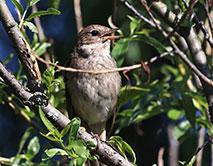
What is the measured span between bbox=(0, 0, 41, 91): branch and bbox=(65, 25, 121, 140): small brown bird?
150 cm

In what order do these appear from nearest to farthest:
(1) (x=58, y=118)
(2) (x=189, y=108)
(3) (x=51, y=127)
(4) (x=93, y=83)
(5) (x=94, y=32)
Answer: (3) (x=51, y=127), (1) (x=58, y=118), (2) (x=189, y=108), (4) (x=93, y=83), (5) (x=94, y=32)

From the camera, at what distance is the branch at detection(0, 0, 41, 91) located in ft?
9.29

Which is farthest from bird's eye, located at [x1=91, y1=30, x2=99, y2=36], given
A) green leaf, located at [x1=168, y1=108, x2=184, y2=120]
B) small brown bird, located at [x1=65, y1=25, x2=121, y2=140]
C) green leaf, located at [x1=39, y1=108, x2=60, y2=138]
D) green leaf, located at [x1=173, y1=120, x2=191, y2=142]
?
green leaf, located at [x1=39, y1=108, x2=60, y2=138]

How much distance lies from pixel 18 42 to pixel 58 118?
20.7 inches

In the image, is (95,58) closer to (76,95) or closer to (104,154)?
(76,95)

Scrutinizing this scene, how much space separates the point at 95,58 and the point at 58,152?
77.3 inches

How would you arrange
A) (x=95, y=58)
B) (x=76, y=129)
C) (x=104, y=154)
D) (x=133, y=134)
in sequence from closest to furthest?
(x=76, y=129), (x=104, y=154), (x=95, y=58), (x=133, y=134)

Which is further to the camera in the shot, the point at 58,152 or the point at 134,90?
the point at 134,90

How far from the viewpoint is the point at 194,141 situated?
5.13 meters

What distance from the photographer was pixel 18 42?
2.84m

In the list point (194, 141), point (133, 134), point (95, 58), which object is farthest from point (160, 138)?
point (95, 58)

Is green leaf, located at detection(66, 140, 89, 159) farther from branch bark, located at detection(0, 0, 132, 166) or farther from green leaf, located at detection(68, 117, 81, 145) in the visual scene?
branch bark, located at detection(0, 0, 132, 166)

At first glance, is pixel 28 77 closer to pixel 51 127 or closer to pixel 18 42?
pixel 18 42

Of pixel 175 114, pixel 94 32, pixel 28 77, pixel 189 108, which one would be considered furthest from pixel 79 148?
pixel 94 32
